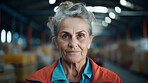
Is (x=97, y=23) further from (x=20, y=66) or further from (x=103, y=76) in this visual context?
(x=20, y=66)

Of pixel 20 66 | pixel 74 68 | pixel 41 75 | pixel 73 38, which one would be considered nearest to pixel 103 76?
pixel 74 68

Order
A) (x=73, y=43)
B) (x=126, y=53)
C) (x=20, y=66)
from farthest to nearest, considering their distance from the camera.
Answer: (x=126, y=53) → (x=20, y=66) → (x=73, y=43)

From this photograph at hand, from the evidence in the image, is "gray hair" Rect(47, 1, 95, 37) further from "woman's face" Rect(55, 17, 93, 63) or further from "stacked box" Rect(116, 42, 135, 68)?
"stacked box" Rect(116, 42, 135, 68)

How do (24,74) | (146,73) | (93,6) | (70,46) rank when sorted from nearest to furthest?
(70,46), (93,6), (24,74), (146,73)

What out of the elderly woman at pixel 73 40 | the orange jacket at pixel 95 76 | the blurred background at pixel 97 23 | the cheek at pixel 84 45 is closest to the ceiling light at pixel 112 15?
the blurred background at pixel 97 23

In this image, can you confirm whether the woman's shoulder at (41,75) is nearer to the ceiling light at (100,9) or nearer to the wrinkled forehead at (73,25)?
the wrinkled forehead at (73,25)

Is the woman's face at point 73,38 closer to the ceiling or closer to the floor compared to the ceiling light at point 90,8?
closer to the floor

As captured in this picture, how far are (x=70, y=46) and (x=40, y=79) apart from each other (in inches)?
14.3

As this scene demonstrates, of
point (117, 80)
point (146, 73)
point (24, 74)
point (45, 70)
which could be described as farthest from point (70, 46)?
point (146, 73)

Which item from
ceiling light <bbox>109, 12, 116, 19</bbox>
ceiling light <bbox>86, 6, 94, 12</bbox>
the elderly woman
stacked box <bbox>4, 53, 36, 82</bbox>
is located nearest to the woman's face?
the elderly woman

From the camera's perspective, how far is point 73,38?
44.5 inches

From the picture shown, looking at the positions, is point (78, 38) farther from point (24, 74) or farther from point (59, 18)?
point (24, 74)

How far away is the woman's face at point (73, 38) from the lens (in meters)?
1.14

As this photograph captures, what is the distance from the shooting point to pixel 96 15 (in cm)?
127
